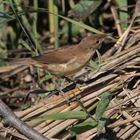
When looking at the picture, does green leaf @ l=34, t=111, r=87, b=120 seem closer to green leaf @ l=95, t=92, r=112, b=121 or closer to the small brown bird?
green leaf @ l=95, t=92, r=112, b=121

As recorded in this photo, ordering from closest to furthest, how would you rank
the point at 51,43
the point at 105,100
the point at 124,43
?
the point at 105,100
the point at 124,43
the point at 51,43

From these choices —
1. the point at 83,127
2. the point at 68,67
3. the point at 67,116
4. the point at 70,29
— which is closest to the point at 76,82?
the point at 68,67

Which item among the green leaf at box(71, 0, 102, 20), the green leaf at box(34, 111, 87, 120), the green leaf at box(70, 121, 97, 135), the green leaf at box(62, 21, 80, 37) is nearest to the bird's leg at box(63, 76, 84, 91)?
the green leaf at box(34, 111, 87, 120)

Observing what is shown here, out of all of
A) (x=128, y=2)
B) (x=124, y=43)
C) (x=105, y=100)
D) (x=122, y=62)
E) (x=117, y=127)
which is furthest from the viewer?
(x=128, y=2)

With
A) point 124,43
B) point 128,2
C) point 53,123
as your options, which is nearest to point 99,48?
point 124,43

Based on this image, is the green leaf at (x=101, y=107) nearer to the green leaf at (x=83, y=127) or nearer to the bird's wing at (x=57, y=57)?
the green leaf at (x=83, y=127)

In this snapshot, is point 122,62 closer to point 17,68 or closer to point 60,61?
point 60,61

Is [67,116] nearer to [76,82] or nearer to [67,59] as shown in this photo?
[76,82]
